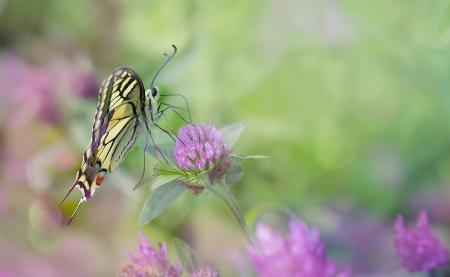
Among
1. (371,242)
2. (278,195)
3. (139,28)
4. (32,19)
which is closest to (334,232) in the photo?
(371,242)

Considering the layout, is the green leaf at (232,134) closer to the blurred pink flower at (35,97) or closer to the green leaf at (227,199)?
the green leaf at (227,199)

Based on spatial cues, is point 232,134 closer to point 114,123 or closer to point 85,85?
point 114,123

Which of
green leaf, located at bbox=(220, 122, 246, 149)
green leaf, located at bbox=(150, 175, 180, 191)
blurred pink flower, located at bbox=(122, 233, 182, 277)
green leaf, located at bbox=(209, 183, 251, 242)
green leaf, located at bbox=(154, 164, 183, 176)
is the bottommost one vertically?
blurred pink flower, located at bbox=(122, 233, 182, 277)

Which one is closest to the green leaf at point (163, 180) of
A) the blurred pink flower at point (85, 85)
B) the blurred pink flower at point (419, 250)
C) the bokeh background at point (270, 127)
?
the blurred pink flower at point (419, 250)

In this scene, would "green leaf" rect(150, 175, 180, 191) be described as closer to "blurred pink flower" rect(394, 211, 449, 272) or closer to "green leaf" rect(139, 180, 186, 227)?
"green leaf" rect(139, 180, 186, 227)

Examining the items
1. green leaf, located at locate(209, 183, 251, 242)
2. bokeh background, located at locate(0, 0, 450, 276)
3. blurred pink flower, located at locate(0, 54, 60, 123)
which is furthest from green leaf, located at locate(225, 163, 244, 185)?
blurred pink flower, located at locate(0, 54, 60, 123)

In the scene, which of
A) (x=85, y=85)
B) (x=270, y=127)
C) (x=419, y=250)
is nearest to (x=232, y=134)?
(x=419, y=250)

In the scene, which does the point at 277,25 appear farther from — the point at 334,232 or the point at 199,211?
the point at 334,232
